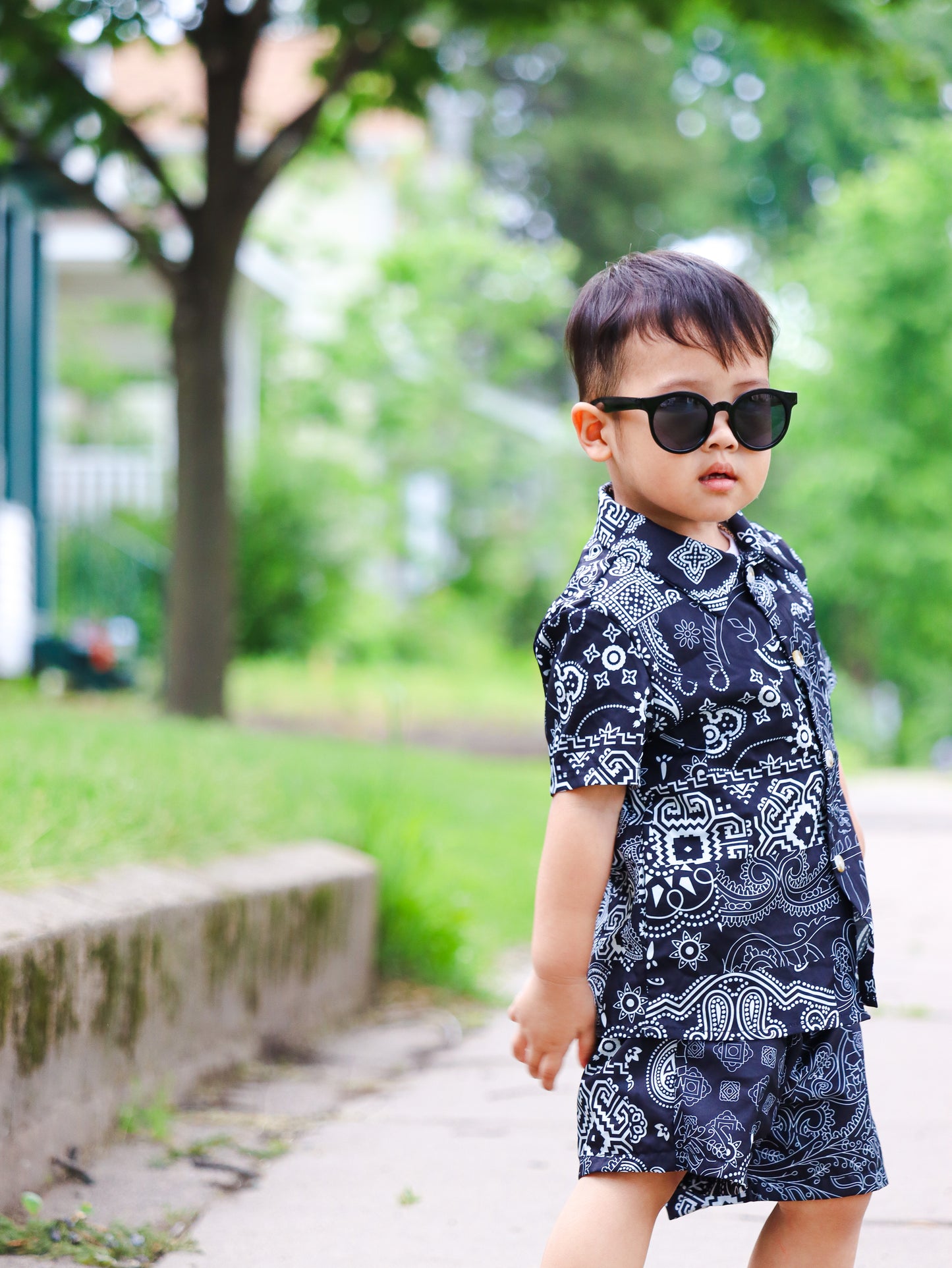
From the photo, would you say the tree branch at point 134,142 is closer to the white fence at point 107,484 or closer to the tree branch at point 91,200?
the tree branch at point 91,200

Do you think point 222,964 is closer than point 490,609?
Yes

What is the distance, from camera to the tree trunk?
7.62 metres

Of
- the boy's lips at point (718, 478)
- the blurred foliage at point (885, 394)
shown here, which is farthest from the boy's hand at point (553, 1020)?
the blurred foliage at point (885, 394)

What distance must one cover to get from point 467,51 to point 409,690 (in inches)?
706

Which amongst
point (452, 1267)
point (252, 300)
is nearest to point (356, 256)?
point (252, 300)

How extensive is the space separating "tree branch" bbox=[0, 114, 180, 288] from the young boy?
6.34m

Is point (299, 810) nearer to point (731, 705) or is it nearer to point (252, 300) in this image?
point (731, 705)

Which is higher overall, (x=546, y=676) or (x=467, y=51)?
(x=467, y=51)

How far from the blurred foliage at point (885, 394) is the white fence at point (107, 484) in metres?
10.6

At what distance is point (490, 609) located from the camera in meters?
19.2

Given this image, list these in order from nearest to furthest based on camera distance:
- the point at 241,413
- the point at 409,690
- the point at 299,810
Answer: the point at 299,810 < the point at 409,690 < the point at 241,413

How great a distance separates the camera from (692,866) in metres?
1.65

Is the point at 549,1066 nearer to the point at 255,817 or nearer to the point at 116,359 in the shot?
the point at 255,817

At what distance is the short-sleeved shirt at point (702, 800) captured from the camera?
1636mm
